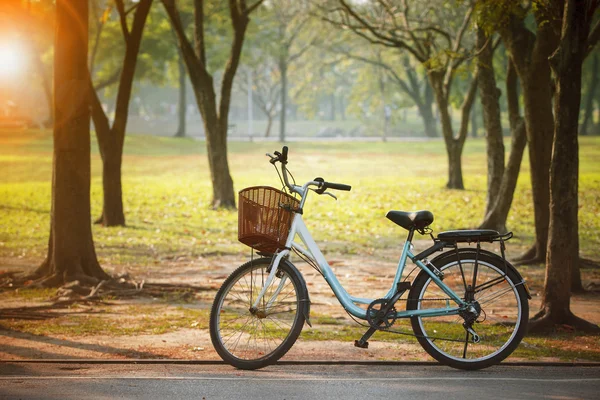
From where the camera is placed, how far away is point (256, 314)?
685 cm

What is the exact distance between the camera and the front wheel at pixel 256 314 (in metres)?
6.69

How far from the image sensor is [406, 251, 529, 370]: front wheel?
6.62 metres

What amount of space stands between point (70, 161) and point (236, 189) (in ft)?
62.8

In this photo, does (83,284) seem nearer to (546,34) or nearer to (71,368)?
(71,368)

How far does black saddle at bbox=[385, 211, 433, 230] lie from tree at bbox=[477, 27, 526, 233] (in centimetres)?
877

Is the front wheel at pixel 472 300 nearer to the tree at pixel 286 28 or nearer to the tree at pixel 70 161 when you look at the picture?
the tree at pixel 70 161

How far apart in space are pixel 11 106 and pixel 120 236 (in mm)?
48867

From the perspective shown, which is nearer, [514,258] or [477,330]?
[477,330]

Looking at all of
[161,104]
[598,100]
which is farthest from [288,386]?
[161,104]

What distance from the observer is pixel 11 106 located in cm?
6325

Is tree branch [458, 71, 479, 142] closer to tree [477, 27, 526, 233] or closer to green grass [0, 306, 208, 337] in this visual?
tree [477, 27, 526, 233]

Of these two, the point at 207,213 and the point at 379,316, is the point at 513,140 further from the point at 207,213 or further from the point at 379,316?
the point at 207,213

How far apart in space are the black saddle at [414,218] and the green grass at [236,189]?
314 inches

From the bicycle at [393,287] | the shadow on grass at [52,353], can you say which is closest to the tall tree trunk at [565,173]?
the bicycle at [393,287]
